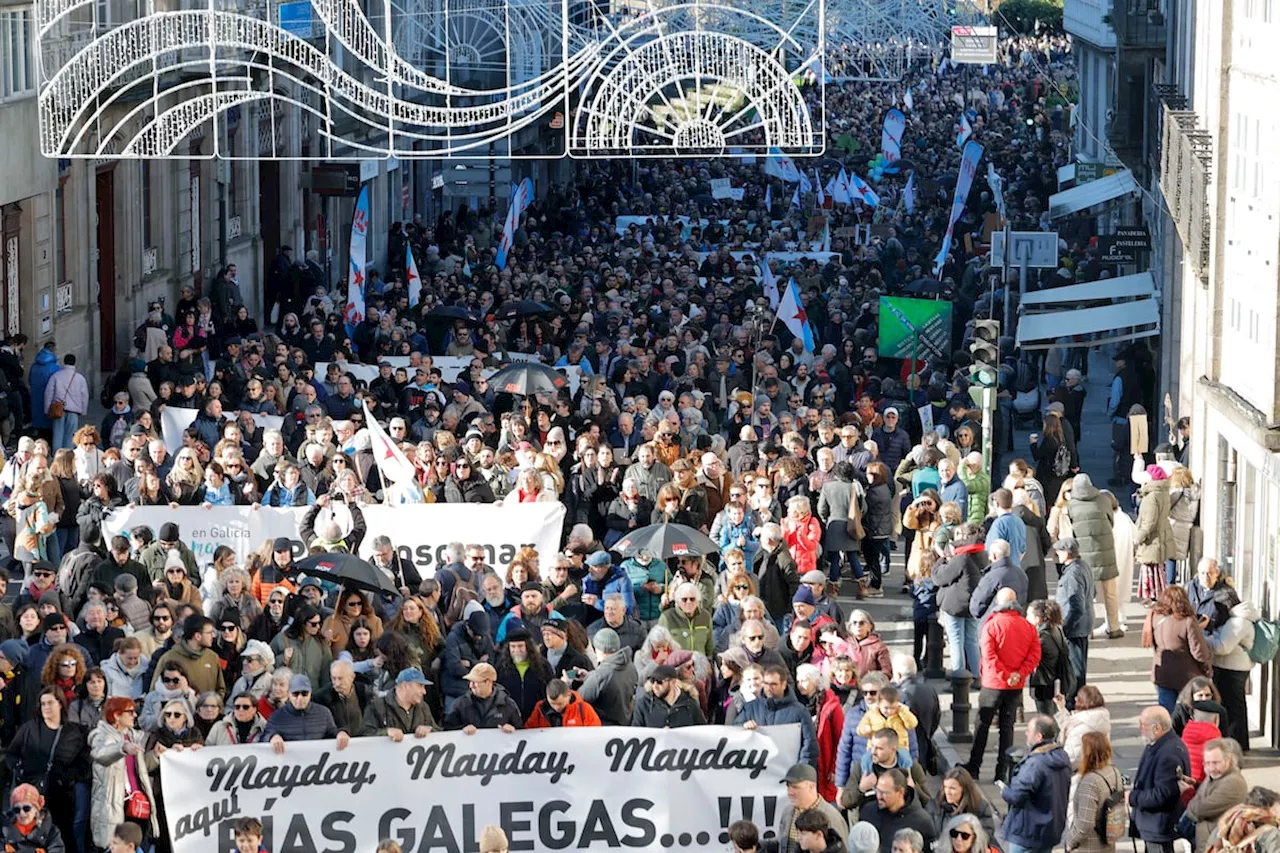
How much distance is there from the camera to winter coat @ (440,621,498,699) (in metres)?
16.4

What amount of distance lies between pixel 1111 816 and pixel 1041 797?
1.18 ft

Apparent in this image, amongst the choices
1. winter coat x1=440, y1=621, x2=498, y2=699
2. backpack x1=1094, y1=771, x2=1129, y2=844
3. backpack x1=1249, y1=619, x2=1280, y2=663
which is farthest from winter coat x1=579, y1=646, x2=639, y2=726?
backpack x1=1249, y1=619, x2=1280, y2=663

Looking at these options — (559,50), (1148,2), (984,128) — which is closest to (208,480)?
(1148,2)

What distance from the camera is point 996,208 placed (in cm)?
5375

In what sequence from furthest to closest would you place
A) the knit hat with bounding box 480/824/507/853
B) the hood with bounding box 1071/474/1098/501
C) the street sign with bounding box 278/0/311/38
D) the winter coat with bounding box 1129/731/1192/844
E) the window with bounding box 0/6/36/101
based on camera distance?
the street sign with bounding box 278/0/311/38
the window with bounding box 0/6/36/101
the hood with bounding box 1071/474/1098/501
the winter coat with bounding box 1129/731/1192/844
the knit hat with bounding box 480/824/507/853

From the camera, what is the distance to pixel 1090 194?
51000mm

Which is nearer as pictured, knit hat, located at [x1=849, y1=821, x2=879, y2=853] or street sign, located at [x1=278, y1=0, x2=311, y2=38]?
knit hat, located at [x1=849, y1=821, x2=879, y2=853]

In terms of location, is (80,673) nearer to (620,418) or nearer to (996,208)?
(620,418)

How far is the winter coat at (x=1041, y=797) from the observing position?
571 inches

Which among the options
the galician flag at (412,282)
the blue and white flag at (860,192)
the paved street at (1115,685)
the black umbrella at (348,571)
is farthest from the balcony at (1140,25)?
the black umbrella at (348,571)

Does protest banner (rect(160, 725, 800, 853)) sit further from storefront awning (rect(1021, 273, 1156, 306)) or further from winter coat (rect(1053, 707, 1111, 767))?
storefront awning (rect(1021, 273, 1156, 306))

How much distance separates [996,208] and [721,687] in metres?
38.2

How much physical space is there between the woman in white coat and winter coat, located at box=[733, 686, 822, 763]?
3.08m

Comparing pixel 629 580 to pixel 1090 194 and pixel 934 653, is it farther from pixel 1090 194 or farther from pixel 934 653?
pixel 1090 194
